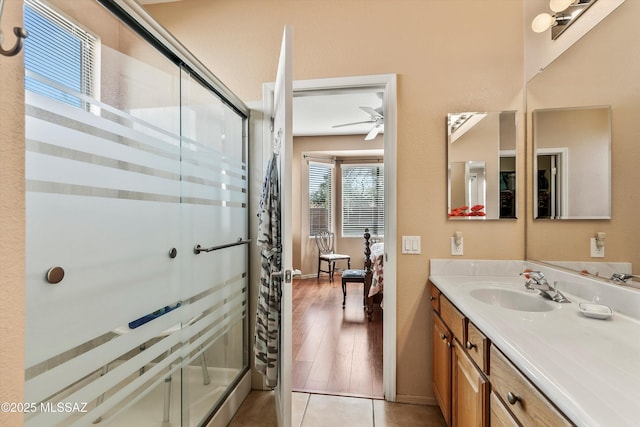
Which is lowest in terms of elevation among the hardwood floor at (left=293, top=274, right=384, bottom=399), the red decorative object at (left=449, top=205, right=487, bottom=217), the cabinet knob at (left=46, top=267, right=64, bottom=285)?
the hardwood floor at (left=293, top=274, right=384, bottom=399)

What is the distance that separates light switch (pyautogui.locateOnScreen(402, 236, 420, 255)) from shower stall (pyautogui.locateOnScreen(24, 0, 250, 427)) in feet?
3.97

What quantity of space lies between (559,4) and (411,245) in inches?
61.7

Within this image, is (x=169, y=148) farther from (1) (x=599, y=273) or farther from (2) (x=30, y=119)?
(1) (x=599, y=273)

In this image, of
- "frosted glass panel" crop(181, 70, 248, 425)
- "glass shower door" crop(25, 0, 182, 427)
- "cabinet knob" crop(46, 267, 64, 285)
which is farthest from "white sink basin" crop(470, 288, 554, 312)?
"cabinet knob" crop(46, 267, 64, 285)

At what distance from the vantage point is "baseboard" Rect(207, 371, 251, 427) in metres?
1.71

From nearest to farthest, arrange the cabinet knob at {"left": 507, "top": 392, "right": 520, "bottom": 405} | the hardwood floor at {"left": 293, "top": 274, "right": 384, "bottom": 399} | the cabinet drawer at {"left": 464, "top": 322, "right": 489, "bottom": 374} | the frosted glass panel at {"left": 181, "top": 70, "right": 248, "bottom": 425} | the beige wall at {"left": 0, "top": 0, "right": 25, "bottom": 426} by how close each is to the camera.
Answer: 1. the beige wall at {"left": 0, "top": 0, "right": 25, "bottom": 426}
2. the cabinet knob at {"left": 507, "top": 392, "right": 520, "bottom": 405}
3. the cabinet drawer at {"left": 464, "top": 322, "right": 489, "bottom": 374}
4. the frosted glass panel at {"left": 181, "top": 70, "right": 248, "bottom": 425}
5. the hardwood floor at {"left": 293, "top": 274, "right": 384, "bottom": 399}

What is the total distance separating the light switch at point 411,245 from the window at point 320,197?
13.5 feet

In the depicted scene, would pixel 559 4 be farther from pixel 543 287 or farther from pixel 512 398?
pixel 512 398

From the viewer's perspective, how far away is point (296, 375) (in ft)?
7.72

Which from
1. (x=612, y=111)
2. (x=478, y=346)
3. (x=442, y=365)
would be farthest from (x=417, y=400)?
(x=612, y=111)

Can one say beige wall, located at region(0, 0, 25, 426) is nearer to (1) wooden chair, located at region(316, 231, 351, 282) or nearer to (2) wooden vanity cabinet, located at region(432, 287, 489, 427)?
(2) wooden vanity cabinet, located at region(432, 287, 489, 427)

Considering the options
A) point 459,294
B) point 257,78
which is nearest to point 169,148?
point 257,78

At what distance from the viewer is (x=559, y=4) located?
5.31 feet

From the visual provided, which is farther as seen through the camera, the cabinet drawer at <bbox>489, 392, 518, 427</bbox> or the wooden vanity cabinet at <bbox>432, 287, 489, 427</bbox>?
the wooden vanity cabinet at <bbox>432, 287, 489, 427</bbox>
